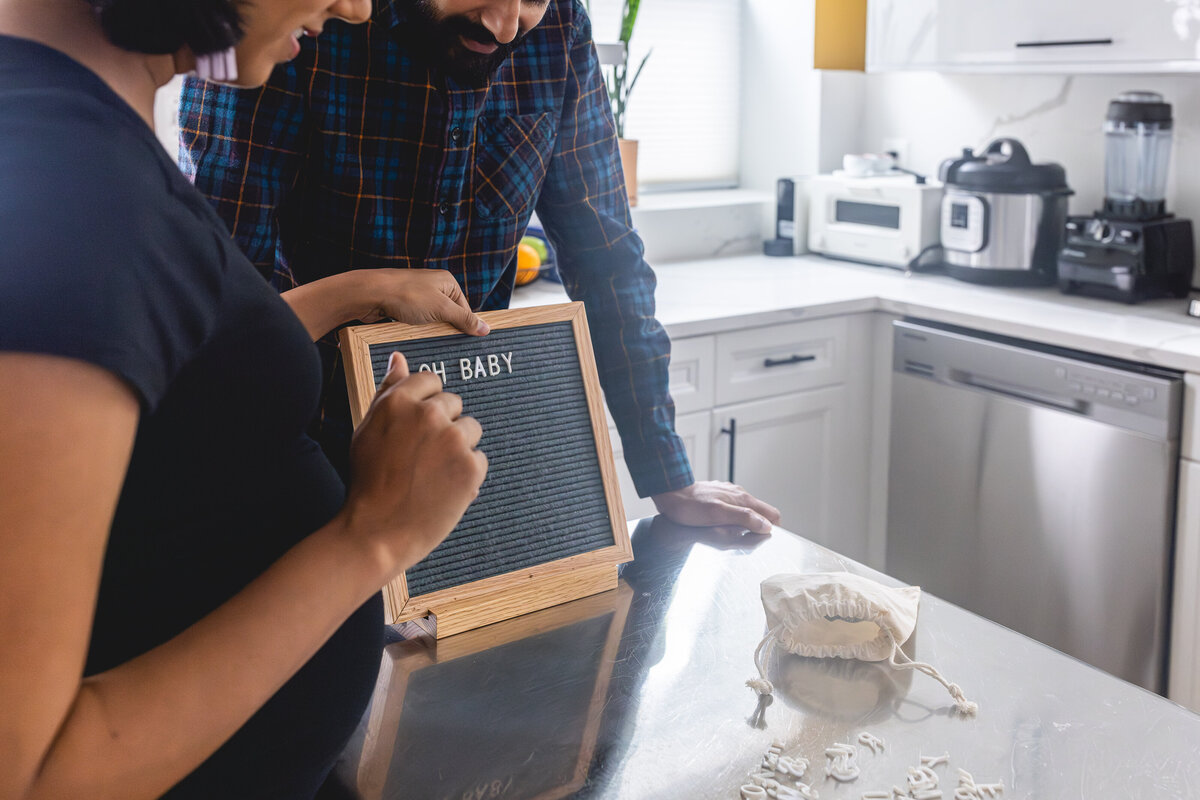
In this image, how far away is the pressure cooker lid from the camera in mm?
2551

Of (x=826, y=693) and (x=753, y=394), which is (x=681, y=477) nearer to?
(x=826, y=693)

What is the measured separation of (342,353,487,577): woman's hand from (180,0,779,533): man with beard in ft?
1.20

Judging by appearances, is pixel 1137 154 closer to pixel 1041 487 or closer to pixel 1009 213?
pixel 1009 213

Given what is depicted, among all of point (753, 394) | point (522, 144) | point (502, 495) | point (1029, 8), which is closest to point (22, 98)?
point (502, 495)

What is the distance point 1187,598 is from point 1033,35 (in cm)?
125

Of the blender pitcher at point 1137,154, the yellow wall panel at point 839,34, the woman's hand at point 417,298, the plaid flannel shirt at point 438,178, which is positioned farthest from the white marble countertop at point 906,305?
the woman's hand at point 417,298

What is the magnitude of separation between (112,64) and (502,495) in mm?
583

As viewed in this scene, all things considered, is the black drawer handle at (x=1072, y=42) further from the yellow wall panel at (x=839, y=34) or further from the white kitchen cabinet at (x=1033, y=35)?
the yellow wall panel at (x=839, y=34)

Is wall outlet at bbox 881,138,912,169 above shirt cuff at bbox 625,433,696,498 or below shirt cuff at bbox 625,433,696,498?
above

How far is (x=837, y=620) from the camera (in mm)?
998

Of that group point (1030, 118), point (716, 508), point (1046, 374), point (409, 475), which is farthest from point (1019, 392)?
point (409, 475)

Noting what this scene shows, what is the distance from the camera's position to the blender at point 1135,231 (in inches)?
93.1

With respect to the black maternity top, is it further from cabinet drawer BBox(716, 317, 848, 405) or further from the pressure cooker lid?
the pressure cooker lid

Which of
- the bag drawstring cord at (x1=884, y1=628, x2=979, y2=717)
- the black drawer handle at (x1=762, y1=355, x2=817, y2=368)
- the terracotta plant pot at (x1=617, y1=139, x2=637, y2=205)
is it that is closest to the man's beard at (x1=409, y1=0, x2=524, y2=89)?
the bag drawstring cord at (x1=884, y1=628, x2=979, y2=717)
